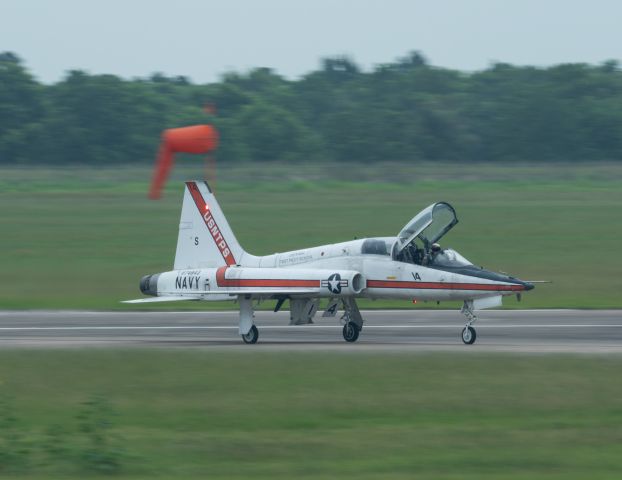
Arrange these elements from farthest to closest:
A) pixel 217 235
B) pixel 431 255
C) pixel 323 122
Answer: pixel 323 122 < pixel 217 235 < pixel 431 255

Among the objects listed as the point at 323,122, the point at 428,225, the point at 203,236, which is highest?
the point at 323,122

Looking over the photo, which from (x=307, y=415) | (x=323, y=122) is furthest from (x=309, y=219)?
(x=323, y=122)

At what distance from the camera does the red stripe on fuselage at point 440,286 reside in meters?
22.0

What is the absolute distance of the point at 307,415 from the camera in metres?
15.5

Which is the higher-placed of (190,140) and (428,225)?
(190,140)

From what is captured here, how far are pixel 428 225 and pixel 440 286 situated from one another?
53.0 inches

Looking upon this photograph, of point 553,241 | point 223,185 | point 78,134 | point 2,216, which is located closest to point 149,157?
point 78,134

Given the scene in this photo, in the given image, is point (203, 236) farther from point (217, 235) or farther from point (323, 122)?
point (323, 122)

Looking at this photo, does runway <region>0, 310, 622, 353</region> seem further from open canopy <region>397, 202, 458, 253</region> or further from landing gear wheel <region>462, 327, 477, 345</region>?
open canopy <region>397, 202, 458, 253</region>

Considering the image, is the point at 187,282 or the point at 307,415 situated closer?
the point at 307,415

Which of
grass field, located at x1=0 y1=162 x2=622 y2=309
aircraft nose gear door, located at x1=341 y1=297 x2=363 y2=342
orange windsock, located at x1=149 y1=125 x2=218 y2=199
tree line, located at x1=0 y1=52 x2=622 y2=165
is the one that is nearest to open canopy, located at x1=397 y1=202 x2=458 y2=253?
aircraft nose gear door, located at x1=341 y1=297 x2=363 y2=342

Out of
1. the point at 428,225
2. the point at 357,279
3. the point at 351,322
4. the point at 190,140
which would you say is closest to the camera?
the point at 357,279

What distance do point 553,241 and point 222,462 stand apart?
3594cm

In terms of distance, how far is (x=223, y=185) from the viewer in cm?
7069
